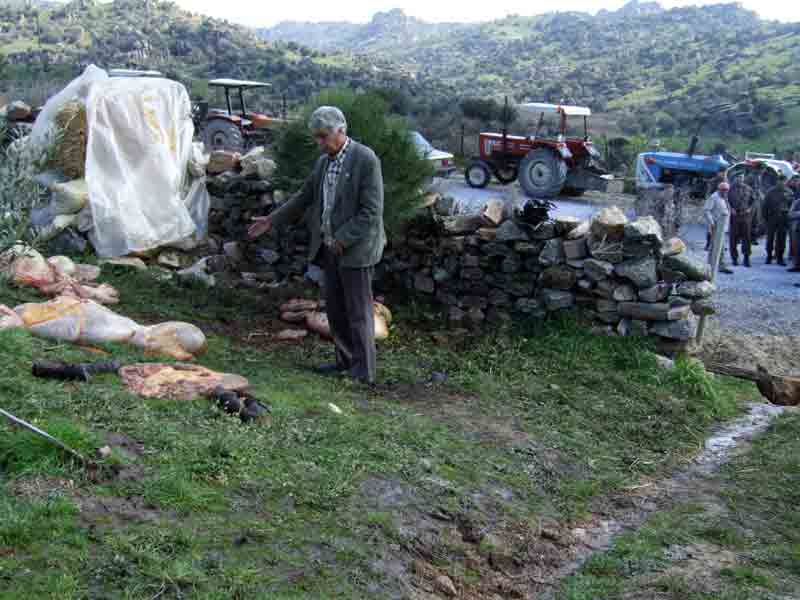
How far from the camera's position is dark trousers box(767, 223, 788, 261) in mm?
13516

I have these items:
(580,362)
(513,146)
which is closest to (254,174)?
(580,362)

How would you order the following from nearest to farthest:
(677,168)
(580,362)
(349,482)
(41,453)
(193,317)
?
(41,453)
(349,482)
(580,362)
(193,317)
(677,168)

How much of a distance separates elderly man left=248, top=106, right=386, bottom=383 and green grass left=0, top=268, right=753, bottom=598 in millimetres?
342

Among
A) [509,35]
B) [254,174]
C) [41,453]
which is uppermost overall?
[509,35]

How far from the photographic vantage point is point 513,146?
19.4 m

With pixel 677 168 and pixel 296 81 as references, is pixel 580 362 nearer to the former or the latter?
pixel 677 168

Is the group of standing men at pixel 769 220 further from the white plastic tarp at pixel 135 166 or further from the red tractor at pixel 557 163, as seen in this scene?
the white plastic tarp at pixel 135 166

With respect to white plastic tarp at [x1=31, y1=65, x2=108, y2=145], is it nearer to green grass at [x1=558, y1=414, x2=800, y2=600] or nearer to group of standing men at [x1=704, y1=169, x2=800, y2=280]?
green grass at [x1=558, y1=414, x2=800, y2=600]

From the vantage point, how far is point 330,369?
592cm

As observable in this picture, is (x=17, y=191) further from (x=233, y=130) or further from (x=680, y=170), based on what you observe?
(x=680, y=170)

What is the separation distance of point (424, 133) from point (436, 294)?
752 inches

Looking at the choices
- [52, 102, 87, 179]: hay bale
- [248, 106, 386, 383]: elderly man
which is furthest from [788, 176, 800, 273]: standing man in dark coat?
[52, 102, 87, 179]: hay bale

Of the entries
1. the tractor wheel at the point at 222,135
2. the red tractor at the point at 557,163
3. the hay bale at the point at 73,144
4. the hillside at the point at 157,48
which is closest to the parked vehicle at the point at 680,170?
the red tractor at the point at 557,163

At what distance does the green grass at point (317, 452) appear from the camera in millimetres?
3006
